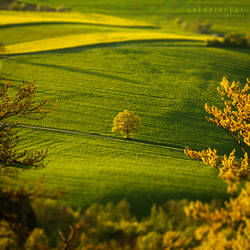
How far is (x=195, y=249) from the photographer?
53.8ft

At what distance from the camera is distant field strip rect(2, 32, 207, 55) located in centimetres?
8356

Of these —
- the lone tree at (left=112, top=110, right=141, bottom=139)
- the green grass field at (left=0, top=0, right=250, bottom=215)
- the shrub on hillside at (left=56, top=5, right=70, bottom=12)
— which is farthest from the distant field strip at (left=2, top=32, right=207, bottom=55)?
the shrub on hillside at (left=56, top=5, right=70, bottom=12)

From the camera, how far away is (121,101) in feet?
189

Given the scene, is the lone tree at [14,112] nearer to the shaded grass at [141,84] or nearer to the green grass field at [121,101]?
the green grass field at [121,101]

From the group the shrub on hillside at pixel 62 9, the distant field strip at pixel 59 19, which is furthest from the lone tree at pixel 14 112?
the shrub on hillside at pixel 62 9

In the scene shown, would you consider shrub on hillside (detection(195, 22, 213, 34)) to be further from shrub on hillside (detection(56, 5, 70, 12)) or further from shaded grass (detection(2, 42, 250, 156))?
shrub on hillside (detection(56, 5, 70, 12))

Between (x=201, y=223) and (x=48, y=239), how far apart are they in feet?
27.6

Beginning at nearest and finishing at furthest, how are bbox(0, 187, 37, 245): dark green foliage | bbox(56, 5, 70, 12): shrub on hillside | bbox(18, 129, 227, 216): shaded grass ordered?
bbox(0, 187, 37, 245): dark green foliage
bbox(18, 129, 227, 216): shaded grass
bbox(56, 5, 70, 12): shrub on hillside

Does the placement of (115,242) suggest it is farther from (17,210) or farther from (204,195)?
(204,195)

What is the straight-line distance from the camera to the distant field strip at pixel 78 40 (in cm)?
8356

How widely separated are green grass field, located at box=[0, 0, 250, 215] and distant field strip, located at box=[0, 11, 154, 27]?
2.47 metres

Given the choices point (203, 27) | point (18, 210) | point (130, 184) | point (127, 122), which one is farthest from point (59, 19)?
point (18, 210)

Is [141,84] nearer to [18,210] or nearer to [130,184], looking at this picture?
[130,184]

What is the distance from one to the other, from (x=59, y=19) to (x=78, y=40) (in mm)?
30944
